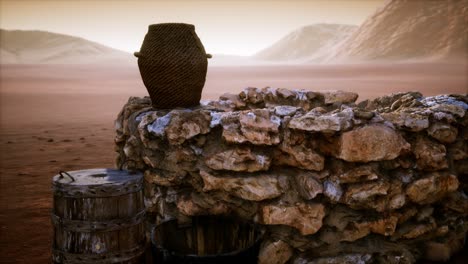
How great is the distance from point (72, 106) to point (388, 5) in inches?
2465

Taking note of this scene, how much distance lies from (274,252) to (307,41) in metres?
114

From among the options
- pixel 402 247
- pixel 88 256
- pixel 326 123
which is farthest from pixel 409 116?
pixel 88 256

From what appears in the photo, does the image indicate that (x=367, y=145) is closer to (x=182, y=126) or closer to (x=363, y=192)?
(x=363, y=192)

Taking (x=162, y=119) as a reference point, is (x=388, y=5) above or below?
above

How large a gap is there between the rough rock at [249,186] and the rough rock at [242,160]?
0.27ft

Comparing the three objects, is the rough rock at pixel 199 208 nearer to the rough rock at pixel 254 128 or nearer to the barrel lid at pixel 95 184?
the rough rock at pixel 254 128

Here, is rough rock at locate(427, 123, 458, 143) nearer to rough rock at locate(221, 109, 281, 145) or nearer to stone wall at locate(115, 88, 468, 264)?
stone wall at locate(115, 88, 468, 264)

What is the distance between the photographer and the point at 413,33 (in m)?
57.6

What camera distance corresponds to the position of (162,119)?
3.42 metres

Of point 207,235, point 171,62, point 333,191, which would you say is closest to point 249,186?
point 207,235

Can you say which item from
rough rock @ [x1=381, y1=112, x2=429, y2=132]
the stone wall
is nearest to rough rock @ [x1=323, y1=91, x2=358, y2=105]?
the stone wall

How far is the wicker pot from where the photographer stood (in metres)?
3.78

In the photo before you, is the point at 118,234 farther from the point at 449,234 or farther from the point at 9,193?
the point at 9,193

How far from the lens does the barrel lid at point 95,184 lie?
2.33 m
